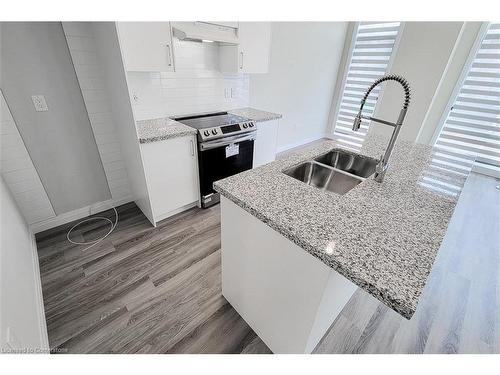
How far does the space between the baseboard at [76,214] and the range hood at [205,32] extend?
177 cm

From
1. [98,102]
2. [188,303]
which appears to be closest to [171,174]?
[98,102]

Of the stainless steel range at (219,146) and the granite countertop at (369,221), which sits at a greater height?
Answer: the granite countertop at (369,221)

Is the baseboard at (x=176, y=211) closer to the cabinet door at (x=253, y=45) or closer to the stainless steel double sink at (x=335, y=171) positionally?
the stainless steel double sink at (x=335, y=171)

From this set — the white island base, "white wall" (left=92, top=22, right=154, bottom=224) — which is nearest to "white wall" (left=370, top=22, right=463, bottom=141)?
the white island base

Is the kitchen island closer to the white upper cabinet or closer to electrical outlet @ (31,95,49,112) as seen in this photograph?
the white upper cabinet

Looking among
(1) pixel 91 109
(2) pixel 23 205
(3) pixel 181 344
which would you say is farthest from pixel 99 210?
(3) pixel 181 344

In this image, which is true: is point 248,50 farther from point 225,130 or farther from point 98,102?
point 98,102

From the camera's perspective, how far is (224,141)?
2.32 metres

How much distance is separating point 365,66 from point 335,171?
13.1 ft

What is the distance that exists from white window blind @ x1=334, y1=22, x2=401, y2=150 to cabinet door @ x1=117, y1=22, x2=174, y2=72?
3072 mm

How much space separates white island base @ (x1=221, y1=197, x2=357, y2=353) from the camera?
93 centimetres

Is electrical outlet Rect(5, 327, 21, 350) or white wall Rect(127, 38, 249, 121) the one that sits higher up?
white wall Rect(127, 38, 249, 121)

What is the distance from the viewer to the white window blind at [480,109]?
125 inches

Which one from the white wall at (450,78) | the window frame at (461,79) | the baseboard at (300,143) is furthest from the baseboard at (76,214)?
the window frame at (461,79)
